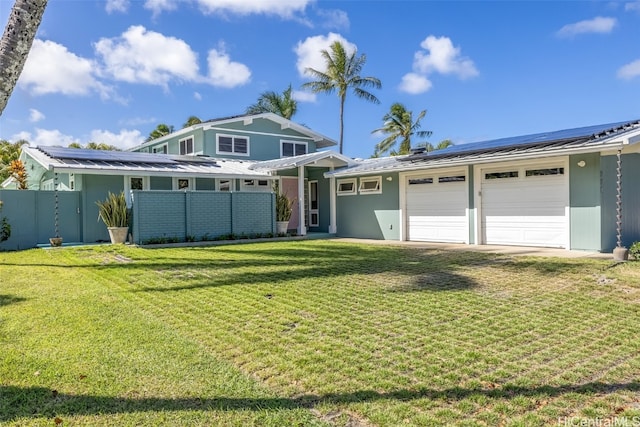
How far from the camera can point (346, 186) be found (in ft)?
58.0

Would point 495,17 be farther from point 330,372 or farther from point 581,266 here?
point 330,372

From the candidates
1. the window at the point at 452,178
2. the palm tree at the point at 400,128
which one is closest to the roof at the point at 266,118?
the window at the point at 452,178

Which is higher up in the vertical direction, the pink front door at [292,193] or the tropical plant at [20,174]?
the tropical plant at [20,174]

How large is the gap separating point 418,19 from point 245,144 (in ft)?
35.1

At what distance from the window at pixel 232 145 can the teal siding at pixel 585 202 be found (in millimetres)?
15873

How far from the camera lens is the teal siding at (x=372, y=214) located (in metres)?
15.7

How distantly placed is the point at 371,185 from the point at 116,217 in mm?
9405

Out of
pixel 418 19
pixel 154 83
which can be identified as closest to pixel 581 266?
pixel 418 19

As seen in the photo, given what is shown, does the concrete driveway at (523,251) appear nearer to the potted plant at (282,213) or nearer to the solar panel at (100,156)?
the potted plant at (282,213)

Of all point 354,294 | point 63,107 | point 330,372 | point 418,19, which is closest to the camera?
point 330,372

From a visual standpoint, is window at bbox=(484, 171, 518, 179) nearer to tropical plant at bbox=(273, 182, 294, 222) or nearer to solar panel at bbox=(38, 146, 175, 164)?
tropical plant at bbox=(273, 182, 294, 222)

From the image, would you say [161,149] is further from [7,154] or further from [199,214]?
[7,154]

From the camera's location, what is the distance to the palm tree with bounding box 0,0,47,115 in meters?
3.30

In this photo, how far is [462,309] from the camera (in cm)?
550
